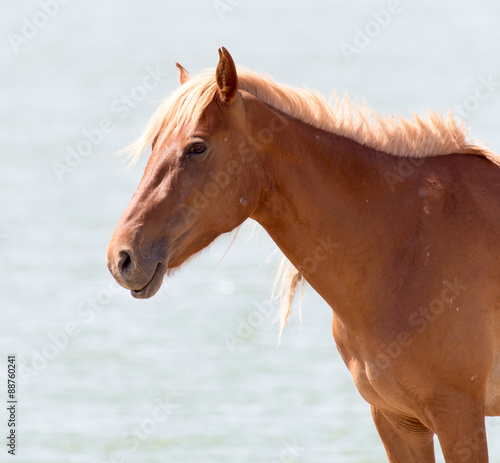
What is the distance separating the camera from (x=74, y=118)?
91.5ft

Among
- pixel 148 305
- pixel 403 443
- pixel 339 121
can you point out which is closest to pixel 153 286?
pixel 339 121

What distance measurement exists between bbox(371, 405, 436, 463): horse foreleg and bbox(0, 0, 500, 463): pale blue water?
1222 mm

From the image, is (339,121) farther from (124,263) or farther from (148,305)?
(148,305)

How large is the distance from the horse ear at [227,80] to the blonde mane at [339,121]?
63 mm

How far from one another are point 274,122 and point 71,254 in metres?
15.0

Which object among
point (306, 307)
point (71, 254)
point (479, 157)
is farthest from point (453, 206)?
point (71, 254)

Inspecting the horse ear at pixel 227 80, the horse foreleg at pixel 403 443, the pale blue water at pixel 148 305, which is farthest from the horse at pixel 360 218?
the pale blue water at pixel 148 305

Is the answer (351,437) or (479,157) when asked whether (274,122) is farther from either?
(351,437)

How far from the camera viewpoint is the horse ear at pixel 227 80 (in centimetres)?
384

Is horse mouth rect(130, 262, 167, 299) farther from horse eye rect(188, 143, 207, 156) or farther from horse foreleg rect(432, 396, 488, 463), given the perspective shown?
horse foreleg rect(432, 396, 488, 463)

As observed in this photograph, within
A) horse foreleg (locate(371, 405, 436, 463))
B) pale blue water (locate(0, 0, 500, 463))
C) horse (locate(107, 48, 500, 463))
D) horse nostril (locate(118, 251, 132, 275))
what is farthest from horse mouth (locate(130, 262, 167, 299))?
horse foreleg (locate(371, 405, 436, 463))

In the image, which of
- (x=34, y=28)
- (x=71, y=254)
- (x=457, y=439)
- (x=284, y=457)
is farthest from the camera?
(x=34, y=28)

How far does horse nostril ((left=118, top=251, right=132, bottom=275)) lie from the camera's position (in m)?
3.76

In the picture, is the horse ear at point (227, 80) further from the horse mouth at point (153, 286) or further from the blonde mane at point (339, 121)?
the horse mouth at point (153, 286)
